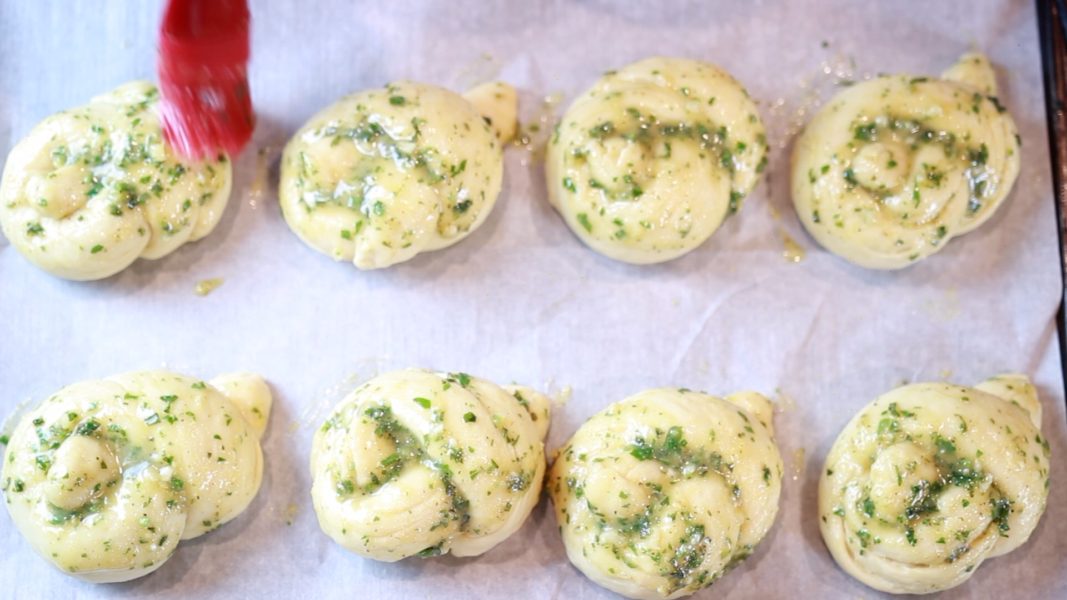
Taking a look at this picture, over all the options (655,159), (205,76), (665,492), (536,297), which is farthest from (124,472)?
(655,159)

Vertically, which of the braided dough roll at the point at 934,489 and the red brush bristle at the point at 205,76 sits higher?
the red brush bristle at the point at 205,76

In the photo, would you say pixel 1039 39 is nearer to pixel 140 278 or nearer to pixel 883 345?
pixel 883 345

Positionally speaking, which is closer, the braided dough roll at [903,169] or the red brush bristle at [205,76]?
the red brush bristle at [205,76]

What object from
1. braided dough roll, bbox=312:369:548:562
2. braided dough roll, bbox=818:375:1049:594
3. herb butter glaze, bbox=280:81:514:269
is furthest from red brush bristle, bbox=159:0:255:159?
braided dough roll, bbox=818:375:1049:594

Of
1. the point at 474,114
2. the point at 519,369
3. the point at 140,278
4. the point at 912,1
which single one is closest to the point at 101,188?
the point at 140,278

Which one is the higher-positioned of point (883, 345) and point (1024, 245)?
point (1024, 245)

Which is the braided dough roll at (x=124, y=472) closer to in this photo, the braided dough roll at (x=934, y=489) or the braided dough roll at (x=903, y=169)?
the braided dough roll at (x=934, y=489)

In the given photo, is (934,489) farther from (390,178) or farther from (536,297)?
(390,178)

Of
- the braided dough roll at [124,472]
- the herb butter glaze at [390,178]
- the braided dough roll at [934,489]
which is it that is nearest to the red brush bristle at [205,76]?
the herb butter glaze at [390,178]
